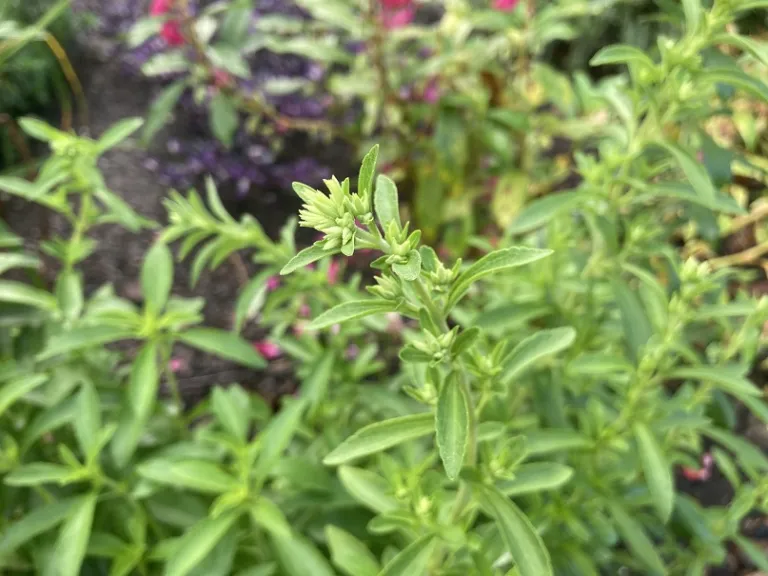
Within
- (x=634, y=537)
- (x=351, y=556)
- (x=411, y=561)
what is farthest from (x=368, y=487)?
(x=634, y=537)

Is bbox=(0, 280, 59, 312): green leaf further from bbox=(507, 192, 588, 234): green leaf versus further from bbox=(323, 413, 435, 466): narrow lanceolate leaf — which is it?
bbox=(507, 192, 588, 234): green leaf

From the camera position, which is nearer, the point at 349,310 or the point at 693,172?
the point at 349,310

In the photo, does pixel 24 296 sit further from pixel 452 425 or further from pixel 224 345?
pixel 452 425

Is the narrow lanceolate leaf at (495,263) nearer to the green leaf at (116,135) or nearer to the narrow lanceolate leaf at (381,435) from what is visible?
the narrow lanceolate leaf at (381,435)

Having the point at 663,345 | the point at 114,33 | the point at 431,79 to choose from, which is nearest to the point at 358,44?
the point at 431,79

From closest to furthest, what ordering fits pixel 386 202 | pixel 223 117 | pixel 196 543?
1. pixel 386 202
2. pixel 196 543
3. pixel 223 117

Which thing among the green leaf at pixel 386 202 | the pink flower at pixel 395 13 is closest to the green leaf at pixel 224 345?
the green leaf at pixel 386 202

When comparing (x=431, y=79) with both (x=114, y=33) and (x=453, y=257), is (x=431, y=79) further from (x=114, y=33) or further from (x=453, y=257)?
(x=114, y=33)
